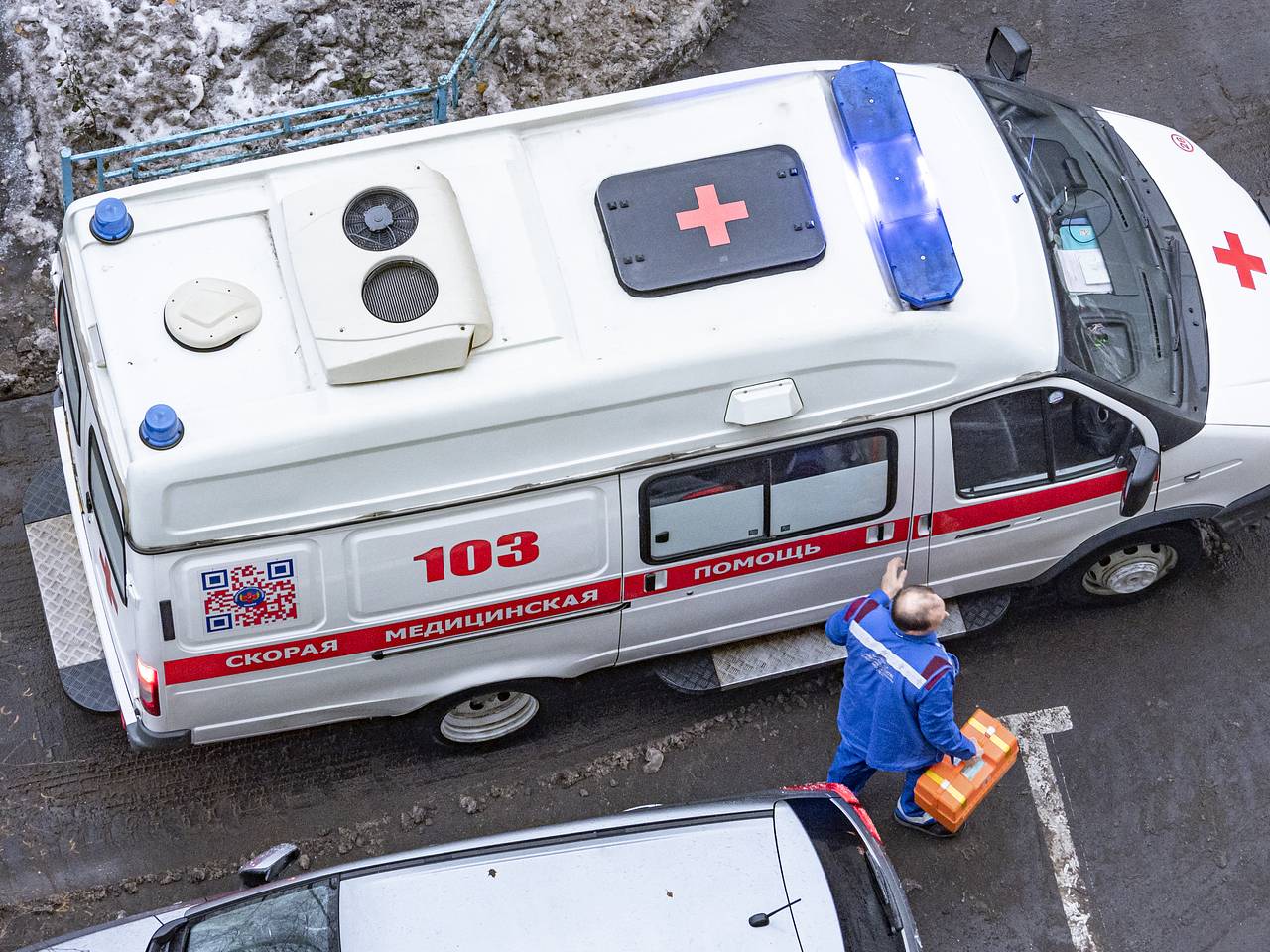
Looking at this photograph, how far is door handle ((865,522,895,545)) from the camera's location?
6074 millimetres

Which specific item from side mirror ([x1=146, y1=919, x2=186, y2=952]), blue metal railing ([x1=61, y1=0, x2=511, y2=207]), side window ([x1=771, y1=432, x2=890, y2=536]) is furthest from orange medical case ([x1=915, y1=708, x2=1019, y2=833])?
blue metal railing ([x1=61, y1=0, x2=511, y2=207])

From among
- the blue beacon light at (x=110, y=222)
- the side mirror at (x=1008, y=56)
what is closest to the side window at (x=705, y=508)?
the blue beacon light at (x=110, y=222)

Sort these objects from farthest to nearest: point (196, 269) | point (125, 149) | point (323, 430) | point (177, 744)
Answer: point (125, 149), point (177, 744), point (196, 269), point (323, 430)

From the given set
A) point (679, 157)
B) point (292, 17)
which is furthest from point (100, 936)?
point (292, 17)

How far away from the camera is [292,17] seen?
28.4 ft

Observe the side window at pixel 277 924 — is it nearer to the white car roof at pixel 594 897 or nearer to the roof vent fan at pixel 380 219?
the white car roof at pixel 594 897

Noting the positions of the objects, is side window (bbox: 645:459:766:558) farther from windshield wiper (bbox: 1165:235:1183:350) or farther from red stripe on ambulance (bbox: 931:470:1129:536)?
windshield wiper (bbox: 1165:235:1183:350)

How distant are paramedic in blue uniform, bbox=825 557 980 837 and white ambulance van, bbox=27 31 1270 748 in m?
0.50

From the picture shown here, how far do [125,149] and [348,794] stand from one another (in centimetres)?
351

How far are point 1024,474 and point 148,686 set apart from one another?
12.5 ft

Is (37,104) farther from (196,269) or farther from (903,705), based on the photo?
(903,705)

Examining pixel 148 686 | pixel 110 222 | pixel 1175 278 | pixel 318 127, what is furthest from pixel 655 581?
pixel 318 127

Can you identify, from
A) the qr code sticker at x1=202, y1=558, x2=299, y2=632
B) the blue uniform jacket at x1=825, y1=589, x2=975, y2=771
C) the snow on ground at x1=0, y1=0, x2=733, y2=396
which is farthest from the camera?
the snow on ground at x1=0, y1=0, x2=733, y2=396

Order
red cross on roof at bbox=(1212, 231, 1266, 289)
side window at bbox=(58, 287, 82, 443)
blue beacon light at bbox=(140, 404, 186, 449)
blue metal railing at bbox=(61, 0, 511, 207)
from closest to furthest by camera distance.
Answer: blue beacon light at bbox=(140, 404, 186, 449) < side window at bbox=(58, 287, 82, 443) < red cross on roof at bbox=(1212, 231, 1266, 289) < blue metal railing at bbox=(61, 0, 511, 207)
